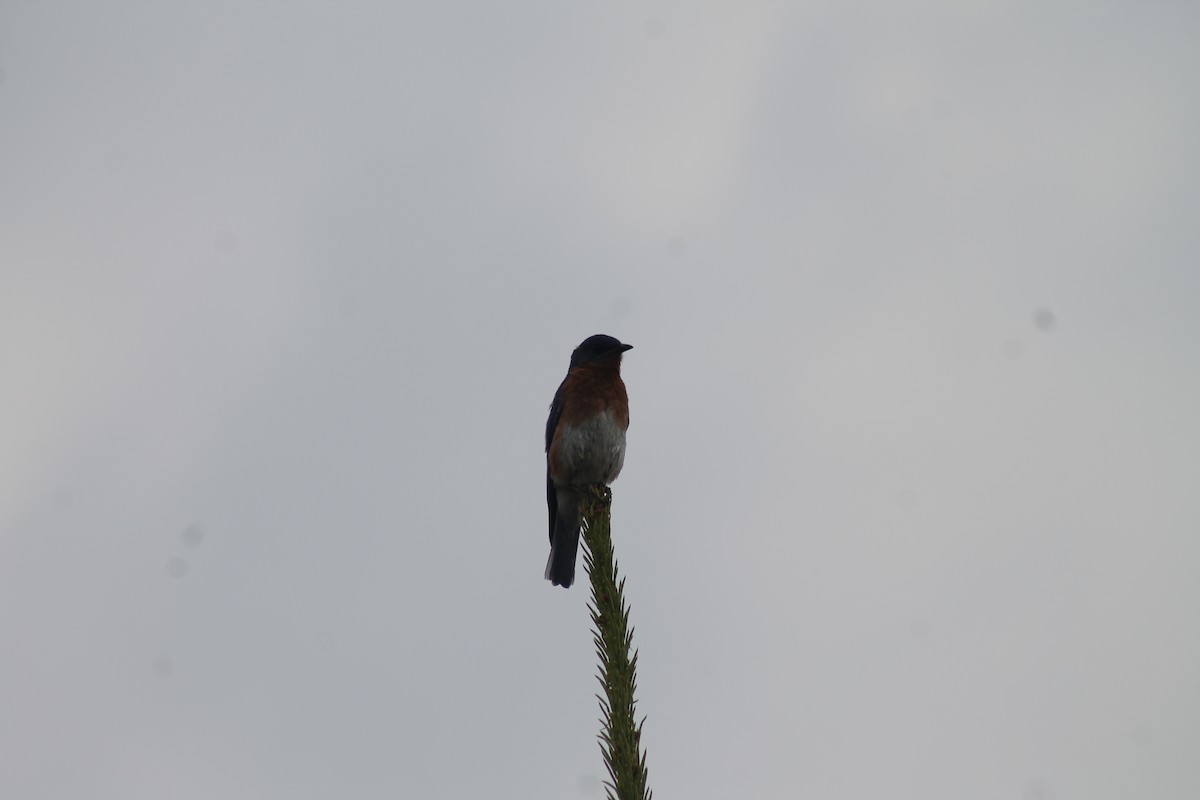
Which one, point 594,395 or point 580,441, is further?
point 594,395

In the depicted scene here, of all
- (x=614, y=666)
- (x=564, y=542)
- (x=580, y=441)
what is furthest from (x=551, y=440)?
(x=614, y=666)

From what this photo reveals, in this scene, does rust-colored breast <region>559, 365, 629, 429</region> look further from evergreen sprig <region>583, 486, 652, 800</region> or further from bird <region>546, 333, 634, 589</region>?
evergreen sprig <region>583, 486, 652, 800</region>

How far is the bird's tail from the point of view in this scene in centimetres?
979

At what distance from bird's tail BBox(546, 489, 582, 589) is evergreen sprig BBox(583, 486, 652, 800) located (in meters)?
4.90

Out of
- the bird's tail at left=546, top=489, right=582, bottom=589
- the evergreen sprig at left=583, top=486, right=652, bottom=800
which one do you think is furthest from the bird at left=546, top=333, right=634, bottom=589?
the evergreen sprig at left=583, top=486, right=652, bottom=800

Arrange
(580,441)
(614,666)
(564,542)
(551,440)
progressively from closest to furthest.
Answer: (614,666), (580,441), (564,542), (551,440)

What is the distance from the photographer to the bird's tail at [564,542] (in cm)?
979

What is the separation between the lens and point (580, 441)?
9.85 meters

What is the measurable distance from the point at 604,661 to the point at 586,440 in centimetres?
591

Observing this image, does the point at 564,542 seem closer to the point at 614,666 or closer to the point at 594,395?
the point at 594,395

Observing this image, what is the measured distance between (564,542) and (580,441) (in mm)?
992

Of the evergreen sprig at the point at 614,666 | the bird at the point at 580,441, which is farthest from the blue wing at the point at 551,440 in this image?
the evergreen sprig at the point at 614,666

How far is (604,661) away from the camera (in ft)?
13.0

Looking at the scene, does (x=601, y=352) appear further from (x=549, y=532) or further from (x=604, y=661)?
(x=604, y=661)
